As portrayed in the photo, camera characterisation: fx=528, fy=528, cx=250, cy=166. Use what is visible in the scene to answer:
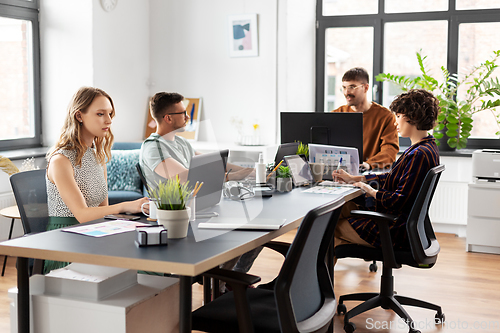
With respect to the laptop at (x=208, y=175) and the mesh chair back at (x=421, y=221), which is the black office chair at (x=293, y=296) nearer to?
the laptop at (x=208, y=175)

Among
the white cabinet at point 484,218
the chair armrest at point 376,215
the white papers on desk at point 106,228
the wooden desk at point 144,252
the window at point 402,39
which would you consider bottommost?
the white cabinet at point 484,218

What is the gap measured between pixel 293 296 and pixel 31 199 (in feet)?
5.13

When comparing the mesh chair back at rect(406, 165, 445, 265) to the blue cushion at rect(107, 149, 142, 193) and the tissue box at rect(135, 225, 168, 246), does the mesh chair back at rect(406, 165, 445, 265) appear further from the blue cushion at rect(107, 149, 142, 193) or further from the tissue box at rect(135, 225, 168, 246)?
the blue cushion at rect(107, 149, 142, 193)

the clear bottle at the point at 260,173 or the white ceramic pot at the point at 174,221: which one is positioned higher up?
the clear bottle at the point at 260,173

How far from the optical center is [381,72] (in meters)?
5.68

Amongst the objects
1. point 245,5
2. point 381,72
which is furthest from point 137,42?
point 381,72

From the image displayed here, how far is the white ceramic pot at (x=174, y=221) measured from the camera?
1813 millimetres

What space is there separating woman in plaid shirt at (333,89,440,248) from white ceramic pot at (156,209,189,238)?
4.18 ft

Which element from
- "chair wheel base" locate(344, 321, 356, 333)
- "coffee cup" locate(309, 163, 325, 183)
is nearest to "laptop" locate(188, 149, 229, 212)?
"coffee cup" locate(309, 163, 325, 183)

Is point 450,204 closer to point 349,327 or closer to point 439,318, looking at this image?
point 439,318

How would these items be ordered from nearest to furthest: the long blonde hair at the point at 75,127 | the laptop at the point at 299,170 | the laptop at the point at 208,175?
1. the laptop at the point at 208,175
2. the long blonde hair at the point at 75,127
3. the laptop at the point at 299,170

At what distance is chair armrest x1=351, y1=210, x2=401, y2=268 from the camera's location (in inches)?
104

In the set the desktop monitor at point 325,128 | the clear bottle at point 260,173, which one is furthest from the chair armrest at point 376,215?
the desktop monitor at point 325,128

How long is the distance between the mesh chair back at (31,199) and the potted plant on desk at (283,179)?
4.01ft
